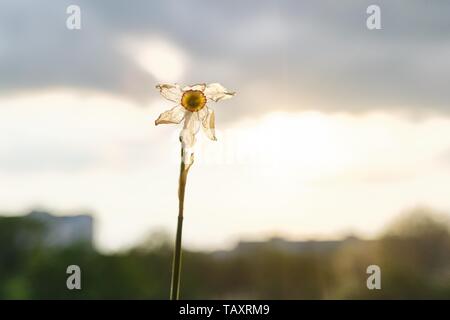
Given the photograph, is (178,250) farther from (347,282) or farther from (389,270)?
(389,270)

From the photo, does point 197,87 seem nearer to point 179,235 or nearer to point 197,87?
point 197,87

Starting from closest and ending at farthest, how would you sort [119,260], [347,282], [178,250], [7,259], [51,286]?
1. [178,250]
2. [347,282]
3. [7,259]
4. [51,286]
5. [119,260]

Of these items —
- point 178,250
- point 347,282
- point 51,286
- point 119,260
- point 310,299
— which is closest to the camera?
point 178,250

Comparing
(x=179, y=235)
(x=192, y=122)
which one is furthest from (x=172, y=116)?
(x=179, y=235)

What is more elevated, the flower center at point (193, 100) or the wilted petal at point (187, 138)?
the flower center at point (193, 100)

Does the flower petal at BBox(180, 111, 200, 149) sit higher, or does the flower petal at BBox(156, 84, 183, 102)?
the flower petal at BBox(156, 84, 183, 102)
